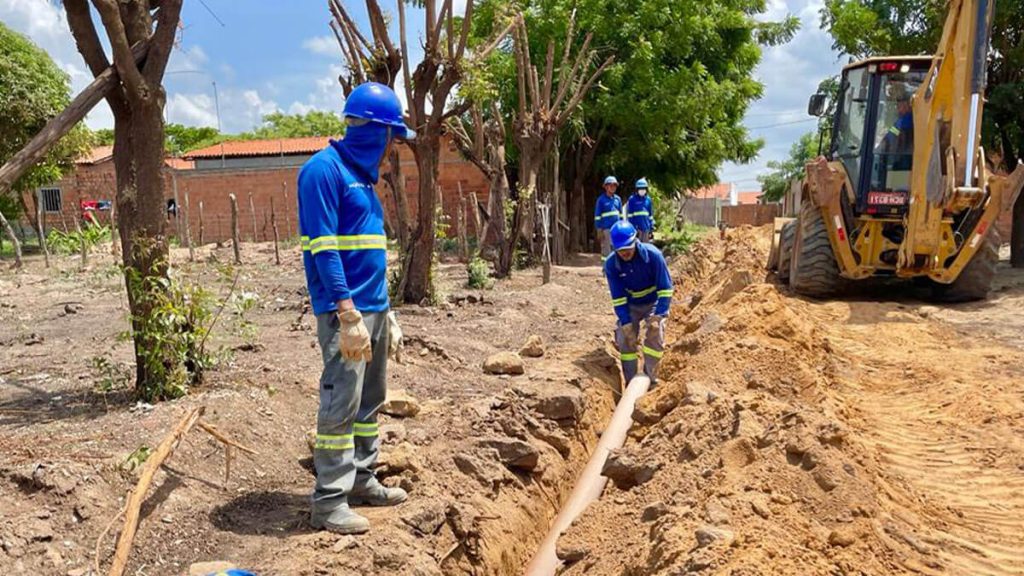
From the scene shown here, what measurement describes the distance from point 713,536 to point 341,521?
1670 mm

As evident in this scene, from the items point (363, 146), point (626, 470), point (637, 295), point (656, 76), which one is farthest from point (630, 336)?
point (656, 76)

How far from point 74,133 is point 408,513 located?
69.7 ft

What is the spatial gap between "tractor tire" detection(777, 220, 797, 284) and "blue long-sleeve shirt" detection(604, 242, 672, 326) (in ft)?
17.7

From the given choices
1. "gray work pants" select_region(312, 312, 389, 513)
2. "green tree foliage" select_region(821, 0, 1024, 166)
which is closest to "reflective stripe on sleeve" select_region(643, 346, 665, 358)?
"gray work pants" select_region(312, 312, 389, 513)

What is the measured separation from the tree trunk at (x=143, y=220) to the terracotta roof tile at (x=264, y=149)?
2603 centimetres

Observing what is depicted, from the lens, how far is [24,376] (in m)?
6.36

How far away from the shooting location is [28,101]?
69.1 feet

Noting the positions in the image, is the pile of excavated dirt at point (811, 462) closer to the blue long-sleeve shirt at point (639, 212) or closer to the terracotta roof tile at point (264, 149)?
the blue long-sleeve shirt at point (639, 212)

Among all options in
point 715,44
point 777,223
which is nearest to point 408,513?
point 777,223

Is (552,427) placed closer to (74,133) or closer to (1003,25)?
(1003,25)

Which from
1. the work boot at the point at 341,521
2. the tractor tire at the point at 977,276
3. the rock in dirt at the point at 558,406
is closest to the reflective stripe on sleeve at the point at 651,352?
the rock in dirt at the point at 558,406

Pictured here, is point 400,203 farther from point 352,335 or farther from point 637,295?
point 352,335

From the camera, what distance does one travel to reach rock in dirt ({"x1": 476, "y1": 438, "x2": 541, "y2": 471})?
16.3 feet

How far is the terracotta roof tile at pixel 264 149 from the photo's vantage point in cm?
3142
